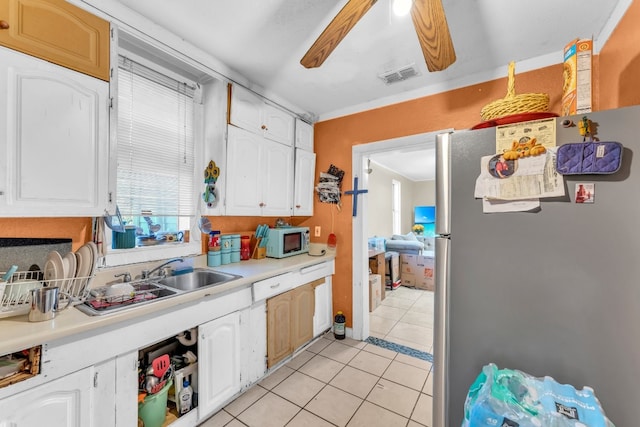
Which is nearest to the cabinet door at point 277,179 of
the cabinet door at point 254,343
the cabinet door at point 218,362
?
the cabinet door at point 254,343

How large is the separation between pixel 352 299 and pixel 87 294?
222 centimetres

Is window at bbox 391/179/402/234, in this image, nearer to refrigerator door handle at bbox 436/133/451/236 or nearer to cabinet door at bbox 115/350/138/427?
refrigerator door handle at bbox 436/133/451/236

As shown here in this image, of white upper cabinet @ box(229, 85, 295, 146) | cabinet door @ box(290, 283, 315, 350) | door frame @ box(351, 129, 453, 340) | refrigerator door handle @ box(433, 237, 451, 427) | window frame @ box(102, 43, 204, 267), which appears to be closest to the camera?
refrigerator door handle @ box(433, 237, 451, 427)

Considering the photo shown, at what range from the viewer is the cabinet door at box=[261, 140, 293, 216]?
8.21 ft

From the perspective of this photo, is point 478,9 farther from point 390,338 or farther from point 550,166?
point 390,338

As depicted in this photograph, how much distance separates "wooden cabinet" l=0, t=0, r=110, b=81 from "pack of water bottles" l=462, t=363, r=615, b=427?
7.32ft

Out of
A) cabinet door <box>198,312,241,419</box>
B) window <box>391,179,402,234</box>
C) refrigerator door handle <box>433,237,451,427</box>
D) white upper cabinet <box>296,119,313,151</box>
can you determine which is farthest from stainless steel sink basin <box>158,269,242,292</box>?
window <box>391,179,402,234</box>

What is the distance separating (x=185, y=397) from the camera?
1.57 meters

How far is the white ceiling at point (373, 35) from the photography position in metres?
1.49

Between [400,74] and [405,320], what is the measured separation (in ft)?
A: 9.24

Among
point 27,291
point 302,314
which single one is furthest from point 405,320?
point 27,291

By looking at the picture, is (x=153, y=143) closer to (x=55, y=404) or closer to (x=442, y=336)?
(x=55, y=404)

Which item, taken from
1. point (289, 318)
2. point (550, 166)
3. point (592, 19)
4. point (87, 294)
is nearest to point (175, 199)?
point (87, 294)

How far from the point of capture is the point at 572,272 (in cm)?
85
